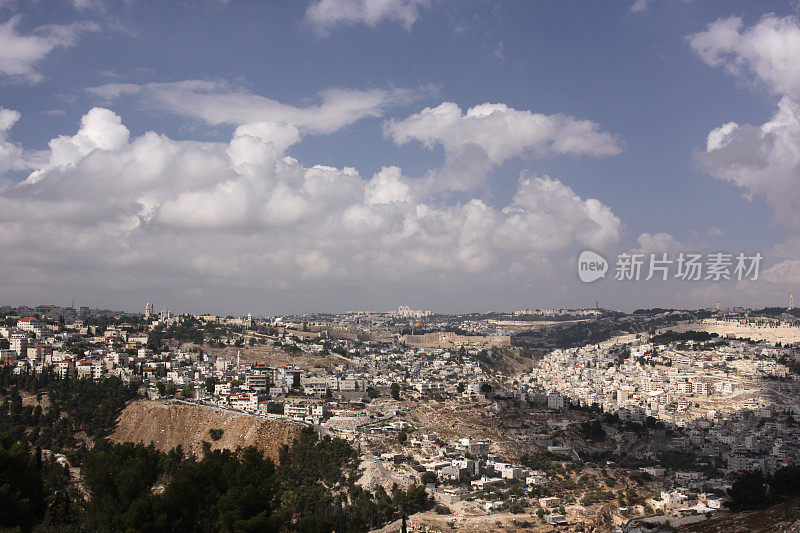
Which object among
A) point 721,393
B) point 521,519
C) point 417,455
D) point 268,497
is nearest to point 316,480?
point 417,455

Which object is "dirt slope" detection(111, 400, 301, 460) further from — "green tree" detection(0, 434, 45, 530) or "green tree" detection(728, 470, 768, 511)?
"green tree" detection(728, 470, 768, 511)

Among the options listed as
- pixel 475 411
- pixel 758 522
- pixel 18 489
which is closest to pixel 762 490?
pixel 758 522

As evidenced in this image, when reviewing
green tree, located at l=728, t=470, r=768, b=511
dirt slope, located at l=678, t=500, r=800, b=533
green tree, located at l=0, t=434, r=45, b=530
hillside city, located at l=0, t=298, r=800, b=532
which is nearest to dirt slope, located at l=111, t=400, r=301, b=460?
hillside city, located at l=0, t=298, r=800, b=532

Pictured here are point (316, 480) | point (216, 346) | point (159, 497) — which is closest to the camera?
point (159, 497)

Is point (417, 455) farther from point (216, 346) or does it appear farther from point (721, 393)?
point (216, 346)

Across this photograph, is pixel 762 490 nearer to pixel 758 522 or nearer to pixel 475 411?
pixel 758 522
